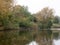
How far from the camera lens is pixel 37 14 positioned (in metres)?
67.8

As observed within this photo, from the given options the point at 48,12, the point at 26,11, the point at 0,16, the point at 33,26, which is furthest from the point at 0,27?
the point at 48,12

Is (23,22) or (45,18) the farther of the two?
(45,18)

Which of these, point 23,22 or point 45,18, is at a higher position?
point 45,18

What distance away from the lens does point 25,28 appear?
53406mm

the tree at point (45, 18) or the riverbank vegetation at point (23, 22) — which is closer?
the riverbank vegetation at point (23, 22)

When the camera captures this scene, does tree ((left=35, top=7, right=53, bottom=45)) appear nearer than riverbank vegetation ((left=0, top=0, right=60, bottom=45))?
No

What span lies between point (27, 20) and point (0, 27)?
590 inches

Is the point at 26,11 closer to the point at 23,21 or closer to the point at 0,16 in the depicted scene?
the point at 23,21

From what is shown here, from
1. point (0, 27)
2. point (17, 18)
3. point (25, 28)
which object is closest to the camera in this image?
point (0, 27)

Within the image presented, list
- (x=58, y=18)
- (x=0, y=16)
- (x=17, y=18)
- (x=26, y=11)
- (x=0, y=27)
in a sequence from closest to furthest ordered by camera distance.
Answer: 1. (x=0, y=16)
2. (x=0, y=27)
3. (x=17, y=18)
4. (x=26, y=11)
5. (x=58, y=18)

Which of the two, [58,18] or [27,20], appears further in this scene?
[58,18]

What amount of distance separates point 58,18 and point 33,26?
1960cm

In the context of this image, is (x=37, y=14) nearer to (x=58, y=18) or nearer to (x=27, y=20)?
(x=58, y=18)

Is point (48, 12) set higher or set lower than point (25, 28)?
higher
